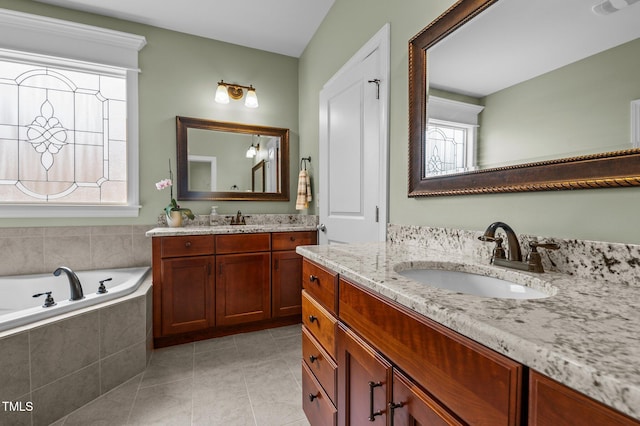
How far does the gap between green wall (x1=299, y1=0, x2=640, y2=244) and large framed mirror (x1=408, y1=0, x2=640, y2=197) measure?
5 centimetres

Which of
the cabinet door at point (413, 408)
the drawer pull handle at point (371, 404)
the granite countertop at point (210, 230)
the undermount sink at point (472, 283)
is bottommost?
the drawer pull handle at point (371, 404)

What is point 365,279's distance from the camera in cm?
81

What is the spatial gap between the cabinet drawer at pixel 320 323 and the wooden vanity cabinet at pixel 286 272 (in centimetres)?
117

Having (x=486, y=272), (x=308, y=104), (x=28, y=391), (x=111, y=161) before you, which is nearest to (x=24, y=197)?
(x=111, y=161)

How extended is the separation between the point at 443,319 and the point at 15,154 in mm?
3332

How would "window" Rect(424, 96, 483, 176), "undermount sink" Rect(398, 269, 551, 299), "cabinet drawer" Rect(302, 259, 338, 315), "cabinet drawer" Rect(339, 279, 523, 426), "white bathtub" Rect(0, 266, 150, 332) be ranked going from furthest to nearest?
1. "white bathtub" Rect(0, 266, 150, 332)
2. "window" Rect(424, 96, 483, 176)
3. "cabinet drawer" Rect(302, 259, 338, 315)
4. "undermount sink" Rect(398, 269, 551, 299)
5. "cabinet drawer" Rect(339, 279, 523, 426)

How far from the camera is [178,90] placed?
2789 millimetres

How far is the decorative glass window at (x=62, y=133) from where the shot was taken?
91.3 inches

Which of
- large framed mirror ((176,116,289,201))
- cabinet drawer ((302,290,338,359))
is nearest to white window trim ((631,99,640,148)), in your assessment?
cabinet drawer ((302,290,338,359))

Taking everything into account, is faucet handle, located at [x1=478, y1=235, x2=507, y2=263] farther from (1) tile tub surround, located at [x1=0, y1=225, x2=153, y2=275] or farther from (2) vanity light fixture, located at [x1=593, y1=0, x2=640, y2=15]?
(1) tile tub surround, located at [x1=0, y1=225, x2=153, y2=275]

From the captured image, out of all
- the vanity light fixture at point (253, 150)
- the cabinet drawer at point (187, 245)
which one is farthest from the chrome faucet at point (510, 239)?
Result: the vanity light fixture at point (253, 150)

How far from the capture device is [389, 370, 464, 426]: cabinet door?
58 cm

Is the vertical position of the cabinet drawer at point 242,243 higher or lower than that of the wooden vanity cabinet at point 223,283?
higher

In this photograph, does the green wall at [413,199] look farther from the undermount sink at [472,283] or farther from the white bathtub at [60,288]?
the white bathtub at [60,288]
